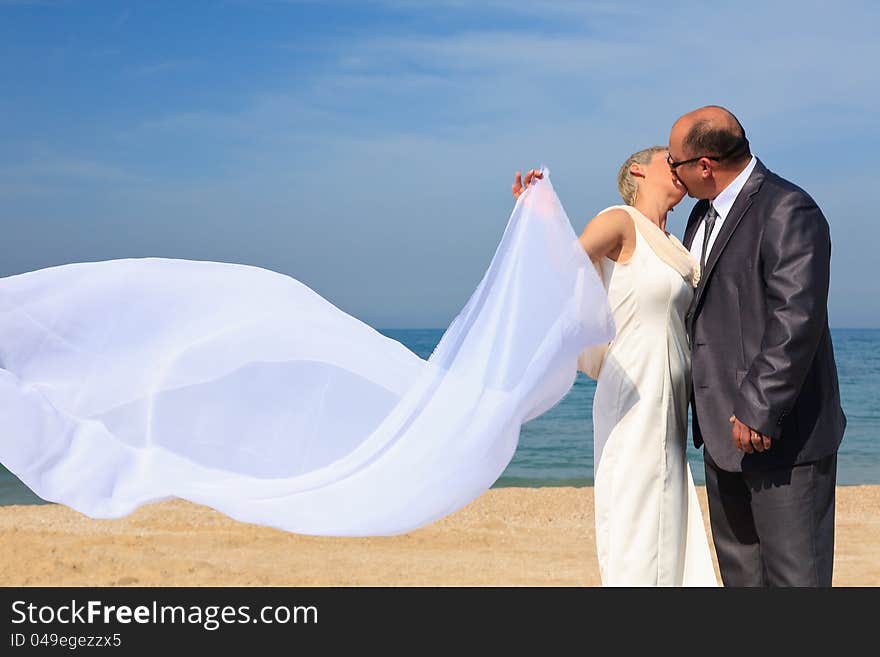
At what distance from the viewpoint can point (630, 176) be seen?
423 centimetres

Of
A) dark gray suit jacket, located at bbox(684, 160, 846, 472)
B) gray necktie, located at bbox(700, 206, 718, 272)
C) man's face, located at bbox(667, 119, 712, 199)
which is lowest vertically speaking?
dark gray suit jacket, located at bbox(684, 160, 846, 472)

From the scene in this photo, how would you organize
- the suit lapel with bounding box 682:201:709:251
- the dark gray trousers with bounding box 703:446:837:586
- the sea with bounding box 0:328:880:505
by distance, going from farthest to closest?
the sea with bounding box 0:328:880:505 → the suit lapel with bounding box 682:201:709:251 → the dark gray trousers with bounding box 703:446:837:586

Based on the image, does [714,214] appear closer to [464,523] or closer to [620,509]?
[620,509]

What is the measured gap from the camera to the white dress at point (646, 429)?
12.9 feet

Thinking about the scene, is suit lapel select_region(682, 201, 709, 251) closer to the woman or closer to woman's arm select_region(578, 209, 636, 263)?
the woman

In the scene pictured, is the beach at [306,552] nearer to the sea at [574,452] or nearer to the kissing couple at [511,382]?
the sea at [574,452]

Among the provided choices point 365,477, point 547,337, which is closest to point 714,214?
point 547,337

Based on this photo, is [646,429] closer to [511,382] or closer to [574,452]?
[511,382]

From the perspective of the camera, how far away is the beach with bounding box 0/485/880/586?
7246mm

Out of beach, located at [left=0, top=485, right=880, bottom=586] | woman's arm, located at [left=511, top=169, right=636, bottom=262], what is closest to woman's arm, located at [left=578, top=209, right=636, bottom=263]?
woman's arm, located at [left=511, top=169, right=636, bottom=262]

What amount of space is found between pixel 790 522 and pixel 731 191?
4.13ft

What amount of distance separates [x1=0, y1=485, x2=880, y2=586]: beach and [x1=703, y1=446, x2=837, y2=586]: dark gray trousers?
3.52 meters

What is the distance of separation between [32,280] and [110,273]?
33 centimetres

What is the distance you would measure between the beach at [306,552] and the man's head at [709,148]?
4.14m
